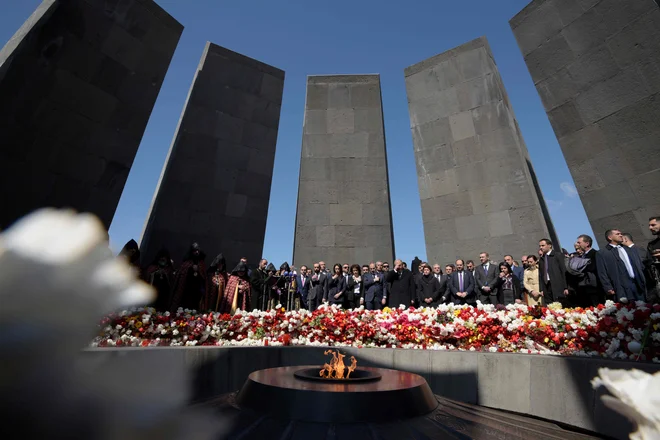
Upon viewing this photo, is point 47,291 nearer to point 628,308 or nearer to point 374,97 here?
point 628,308

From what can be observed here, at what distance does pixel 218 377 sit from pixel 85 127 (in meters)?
6.81

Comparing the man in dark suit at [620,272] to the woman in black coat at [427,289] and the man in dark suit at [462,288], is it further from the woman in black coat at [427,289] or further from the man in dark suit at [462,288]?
the woman in black coat at [427,289]

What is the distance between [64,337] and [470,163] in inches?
498

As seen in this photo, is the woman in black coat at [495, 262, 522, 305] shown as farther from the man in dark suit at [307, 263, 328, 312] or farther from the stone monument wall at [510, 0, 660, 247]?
the man in dark suit at [307, 263, 328, 312]

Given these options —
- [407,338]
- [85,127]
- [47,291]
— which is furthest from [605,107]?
[85,127]

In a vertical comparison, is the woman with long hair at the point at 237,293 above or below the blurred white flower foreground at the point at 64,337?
above

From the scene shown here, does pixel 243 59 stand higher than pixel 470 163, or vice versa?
A: pixel 243 59

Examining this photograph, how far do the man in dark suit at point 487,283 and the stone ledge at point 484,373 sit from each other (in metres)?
3.60

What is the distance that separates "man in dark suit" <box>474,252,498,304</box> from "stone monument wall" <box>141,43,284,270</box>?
7.19 metres

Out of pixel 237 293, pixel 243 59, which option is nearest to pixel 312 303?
pixel 237 293

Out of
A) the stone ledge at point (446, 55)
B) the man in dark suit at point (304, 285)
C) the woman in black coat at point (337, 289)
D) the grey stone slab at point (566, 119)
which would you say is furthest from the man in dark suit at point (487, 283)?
the stone ledge at point (446, 55)

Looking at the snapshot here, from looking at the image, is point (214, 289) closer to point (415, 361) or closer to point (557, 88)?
point (415, 361)

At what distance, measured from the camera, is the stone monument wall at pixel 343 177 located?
12594 mm

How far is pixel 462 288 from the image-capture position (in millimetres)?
7867
